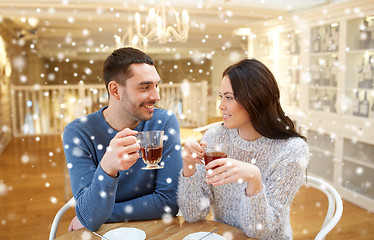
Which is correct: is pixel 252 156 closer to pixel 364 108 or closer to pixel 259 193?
pixel 259 193

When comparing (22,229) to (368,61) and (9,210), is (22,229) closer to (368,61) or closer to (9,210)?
(9,210)

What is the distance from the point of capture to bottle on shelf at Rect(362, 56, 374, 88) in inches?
117

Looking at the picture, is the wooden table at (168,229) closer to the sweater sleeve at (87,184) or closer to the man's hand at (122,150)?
the sweater sleeve at (87,184)

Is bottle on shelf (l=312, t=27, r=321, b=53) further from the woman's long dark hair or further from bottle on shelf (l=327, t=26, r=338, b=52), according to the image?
the woman's long dark hair

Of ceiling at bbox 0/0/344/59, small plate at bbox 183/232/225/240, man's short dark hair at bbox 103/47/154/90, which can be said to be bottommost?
small plate at bbox 183/232/225/240

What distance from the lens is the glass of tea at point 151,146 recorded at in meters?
1.04

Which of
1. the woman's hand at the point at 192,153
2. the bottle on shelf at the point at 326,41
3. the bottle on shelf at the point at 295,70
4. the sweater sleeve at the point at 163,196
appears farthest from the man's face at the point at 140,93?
the bottle on shelf at the point at 295,70

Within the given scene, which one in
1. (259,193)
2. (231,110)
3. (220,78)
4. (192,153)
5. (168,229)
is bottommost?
(168,229)

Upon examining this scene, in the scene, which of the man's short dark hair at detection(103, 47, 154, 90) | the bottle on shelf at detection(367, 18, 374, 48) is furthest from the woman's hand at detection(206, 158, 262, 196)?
the bottle on shelf at detection(367, 18, 374, 48)

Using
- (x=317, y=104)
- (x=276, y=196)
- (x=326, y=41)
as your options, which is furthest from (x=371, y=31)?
(x=276, y=196)

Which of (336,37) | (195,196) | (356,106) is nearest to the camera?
(195,196)

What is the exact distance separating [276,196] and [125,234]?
46 centimetres

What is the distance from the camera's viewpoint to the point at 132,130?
1100 mm

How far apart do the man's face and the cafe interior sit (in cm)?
45
